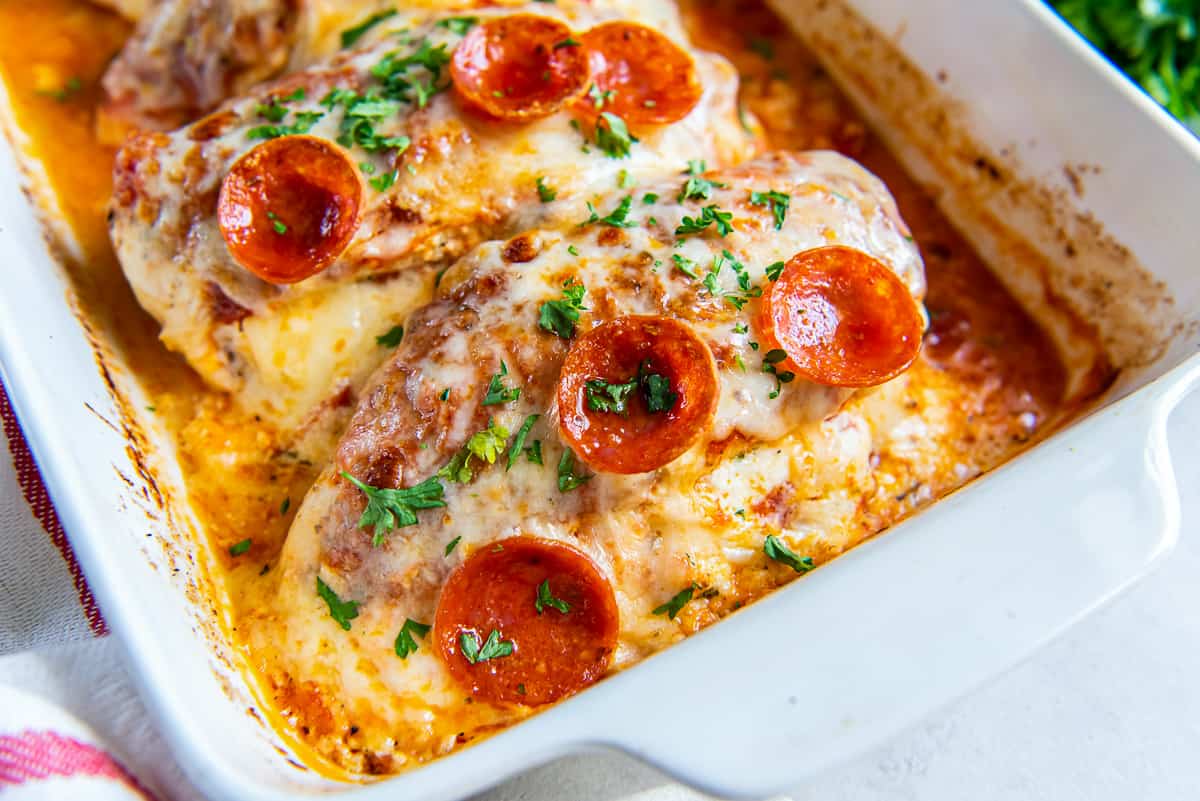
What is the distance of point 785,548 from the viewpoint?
2574 mm

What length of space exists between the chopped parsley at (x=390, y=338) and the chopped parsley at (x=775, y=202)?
3.42ft

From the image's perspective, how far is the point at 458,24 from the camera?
3137 mm

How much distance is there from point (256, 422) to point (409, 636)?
96cm

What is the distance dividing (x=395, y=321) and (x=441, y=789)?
54.1 inches

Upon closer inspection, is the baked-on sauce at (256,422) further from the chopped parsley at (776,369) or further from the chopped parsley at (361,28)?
the chopped parsley at (361,28)

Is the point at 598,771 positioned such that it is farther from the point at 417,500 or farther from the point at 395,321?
the point at 395,321

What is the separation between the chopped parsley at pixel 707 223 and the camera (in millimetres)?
2652

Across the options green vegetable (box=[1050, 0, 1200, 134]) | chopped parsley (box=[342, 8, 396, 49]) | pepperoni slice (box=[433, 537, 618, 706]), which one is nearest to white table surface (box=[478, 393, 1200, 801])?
pepperoni slice (box=[433, 537, 618, 706])

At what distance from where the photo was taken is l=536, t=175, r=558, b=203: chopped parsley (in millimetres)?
2873

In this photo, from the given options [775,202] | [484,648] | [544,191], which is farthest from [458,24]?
[484,648]

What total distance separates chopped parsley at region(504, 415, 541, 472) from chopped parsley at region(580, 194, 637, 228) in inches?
23.6

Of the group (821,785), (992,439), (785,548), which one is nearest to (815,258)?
(785,548)

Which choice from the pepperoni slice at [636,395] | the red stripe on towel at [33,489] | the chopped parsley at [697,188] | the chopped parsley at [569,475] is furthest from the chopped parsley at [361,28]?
the chopped parsley at [569,475]

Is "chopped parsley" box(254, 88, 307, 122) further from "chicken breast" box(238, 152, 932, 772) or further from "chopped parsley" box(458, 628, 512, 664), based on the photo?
"chopped parsley" box(458, 628, 512, 664)
